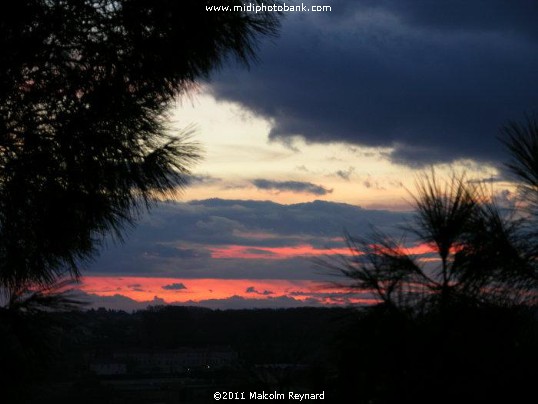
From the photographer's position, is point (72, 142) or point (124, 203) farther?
point (124, 203)

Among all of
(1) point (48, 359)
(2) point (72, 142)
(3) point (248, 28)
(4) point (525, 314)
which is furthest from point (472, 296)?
(3) point (248, 28)

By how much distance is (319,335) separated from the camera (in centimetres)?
296

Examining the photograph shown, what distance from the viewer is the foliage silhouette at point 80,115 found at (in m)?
4.14

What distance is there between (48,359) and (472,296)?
7.33ft

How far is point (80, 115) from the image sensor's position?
14.0ft

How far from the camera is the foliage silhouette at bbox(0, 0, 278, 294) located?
4.14m

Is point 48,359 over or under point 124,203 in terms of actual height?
under

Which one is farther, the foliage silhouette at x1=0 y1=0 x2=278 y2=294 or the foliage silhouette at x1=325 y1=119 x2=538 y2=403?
the foliage silhouette at x1=0 y1=0 x2=278 y2=294

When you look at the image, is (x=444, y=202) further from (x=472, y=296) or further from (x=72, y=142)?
(x=72, y=142)

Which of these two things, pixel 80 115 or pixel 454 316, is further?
pixel 80 115

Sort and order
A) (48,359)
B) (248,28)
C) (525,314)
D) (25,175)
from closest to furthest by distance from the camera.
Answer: (525,314) → (48,359) → (25,175) → (248,28)

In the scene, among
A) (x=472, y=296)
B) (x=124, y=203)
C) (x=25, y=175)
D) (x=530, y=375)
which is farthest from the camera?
(x=124, y=203)

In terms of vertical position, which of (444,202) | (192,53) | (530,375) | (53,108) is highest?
(192,53)

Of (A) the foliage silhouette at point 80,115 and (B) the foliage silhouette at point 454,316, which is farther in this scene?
(A) the foliage silhouette at point 80,115
